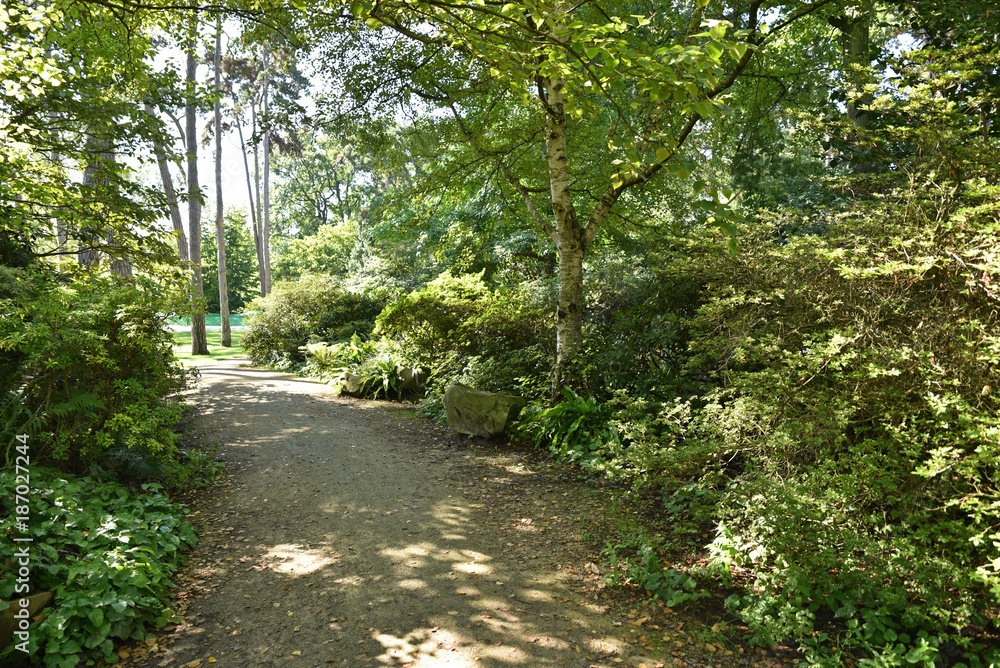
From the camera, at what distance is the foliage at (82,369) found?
174 inches

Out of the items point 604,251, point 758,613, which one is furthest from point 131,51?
point 758,613

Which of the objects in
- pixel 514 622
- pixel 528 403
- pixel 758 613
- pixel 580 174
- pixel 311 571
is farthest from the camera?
pixel 580 174

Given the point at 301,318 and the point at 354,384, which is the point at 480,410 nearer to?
the point at 354,384

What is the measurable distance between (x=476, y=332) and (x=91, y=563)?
6.60m

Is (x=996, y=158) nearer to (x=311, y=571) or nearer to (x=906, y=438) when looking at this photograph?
(x=906, y=438)

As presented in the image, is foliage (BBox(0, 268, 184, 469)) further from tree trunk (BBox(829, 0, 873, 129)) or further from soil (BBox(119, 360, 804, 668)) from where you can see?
tree trunk (BBox(829, 0, 873, 129))

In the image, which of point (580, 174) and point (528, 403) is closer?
point (528, 403)

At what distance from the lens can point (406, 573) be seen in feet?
13.2

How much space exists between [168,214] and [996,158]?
9.73 meters

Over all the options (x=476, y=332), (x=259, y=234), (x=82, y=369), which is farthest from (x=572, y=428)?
(x=259, y=234)

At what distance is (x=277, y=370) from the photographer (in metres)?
15.3

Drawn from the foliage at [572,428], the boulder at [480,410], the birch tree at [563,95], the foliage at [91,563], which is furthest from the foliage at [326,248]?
the foliage at [91,563]

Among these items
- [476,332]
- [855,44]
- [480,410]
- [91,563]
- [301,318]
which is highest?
[855,44]

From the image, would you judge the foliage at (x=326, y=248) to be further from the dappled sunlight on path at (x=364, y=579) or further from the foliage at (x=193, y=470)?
the dappled sunlight on path at (x=364, y=579)
